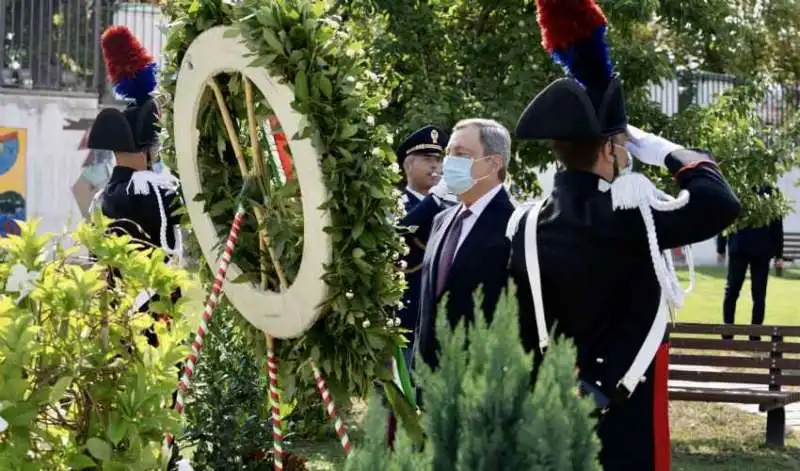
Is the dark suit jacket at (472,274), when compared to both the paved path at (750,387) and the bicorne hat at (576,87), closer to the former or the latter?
the bicorne hat at (576,87)

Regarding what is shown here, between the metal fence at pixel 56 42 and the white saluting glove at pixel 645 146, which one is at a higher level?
the metal fence at pixel 56 42

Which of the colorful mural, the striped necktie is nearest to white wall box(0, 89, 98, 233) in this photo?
the colorful mural

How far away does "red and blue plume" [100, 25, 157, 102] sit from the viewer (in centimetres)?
733

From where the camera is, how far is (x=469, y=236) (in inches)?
189

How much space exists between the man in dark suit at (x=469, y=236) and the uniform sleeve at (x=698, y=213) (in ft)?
2.86

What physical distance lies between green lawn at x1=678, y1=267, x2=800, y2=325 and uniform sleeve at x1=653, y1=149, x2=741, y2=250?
11928 mm

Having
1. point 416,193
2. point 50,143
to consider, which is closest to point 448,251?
point 416,193

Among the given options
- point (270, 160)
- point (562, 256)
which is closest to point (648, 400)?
point (562, 256)

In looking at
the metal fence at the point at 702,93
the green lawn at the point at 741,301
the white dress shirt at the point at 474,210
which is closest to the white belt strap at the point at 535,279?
the white dress shirt at the point at 474,210

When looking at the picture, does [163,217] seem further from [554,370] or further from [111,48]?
[554,370]

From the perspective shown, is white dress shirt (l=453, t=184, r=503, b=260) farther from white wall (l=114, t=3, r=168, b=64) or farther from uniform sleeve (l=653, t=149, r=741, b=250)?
white wall (l=114, t=3, r=168, b=64)

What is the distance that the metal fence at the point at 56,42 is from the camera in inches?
609

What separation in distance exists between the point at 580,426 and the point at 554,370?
0.12 meters

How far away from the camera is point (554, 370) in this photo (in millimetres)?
2539
